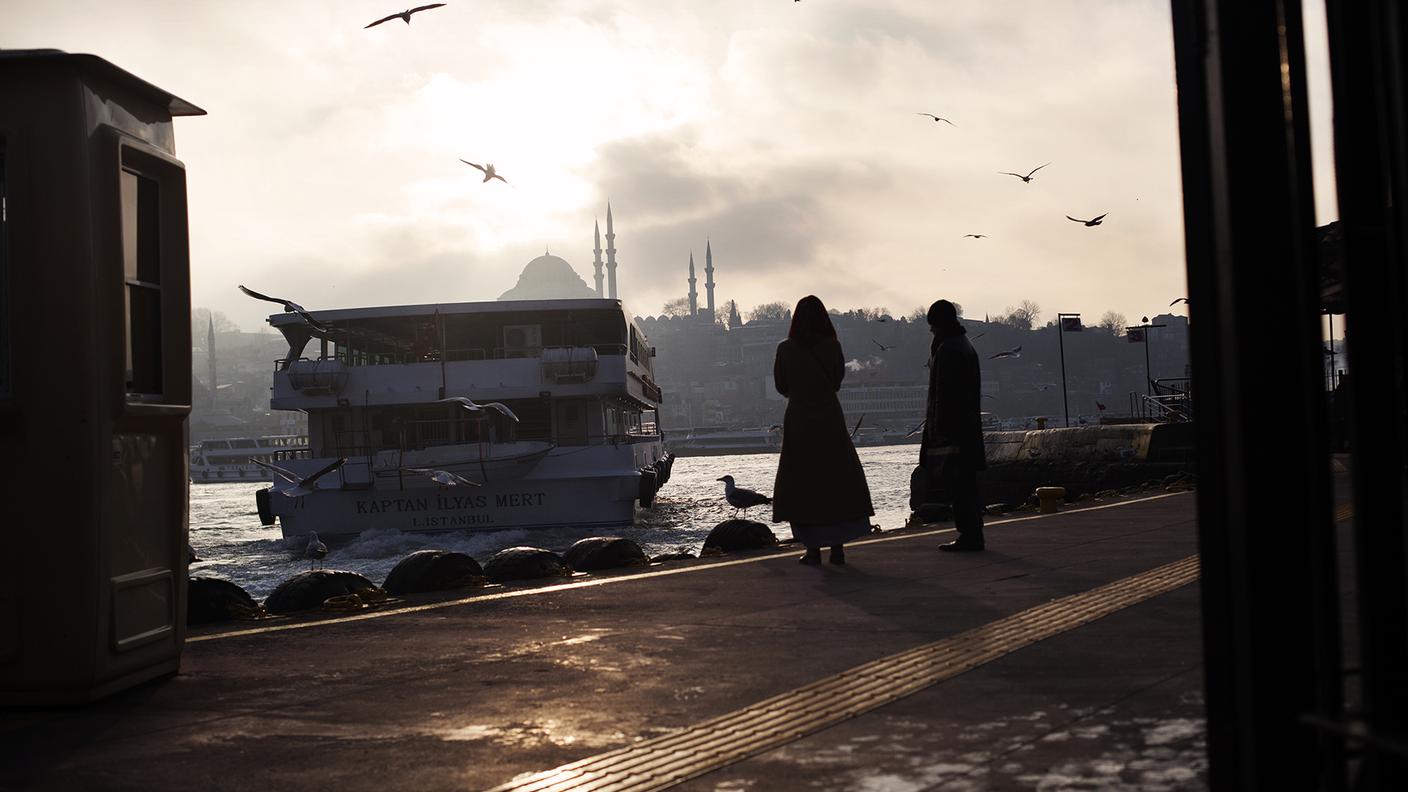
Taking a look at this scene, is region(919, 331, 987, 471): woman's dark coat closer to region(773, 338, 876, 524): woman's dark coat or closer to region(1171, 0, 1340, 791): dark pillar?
region(773, 338, 876, 524): woman's dark coat

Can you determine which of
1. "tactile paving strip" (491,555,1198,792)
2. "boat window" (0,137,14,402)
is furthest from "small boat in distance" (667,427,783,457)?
"boat window" (0,137,14,402)

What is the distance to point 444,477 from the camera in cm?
2686

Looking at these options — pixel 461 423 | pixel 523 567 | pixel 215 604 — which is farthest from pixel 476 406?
pixel 215 604

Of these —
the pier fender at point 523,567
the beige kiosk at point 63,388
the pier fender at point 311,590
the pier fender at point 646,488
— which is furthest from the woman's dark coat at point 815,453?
the pier fender at point 646,488

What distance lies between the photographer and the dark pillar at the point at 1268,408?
179cm

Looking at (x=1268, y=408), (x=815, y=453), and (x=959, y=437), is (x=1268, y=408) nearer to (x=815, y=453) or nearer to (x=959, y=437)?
(x=815, y=453)

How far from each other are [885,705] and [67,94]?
10.7 ft

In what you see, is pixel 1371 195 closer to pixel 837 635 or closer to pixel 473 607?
pixel 837 635

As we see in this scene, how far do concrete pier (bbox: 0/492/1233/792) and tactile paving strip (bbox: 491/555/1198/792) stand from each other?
0.04ft

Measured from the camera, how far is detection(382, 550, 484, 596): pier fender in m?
7.54

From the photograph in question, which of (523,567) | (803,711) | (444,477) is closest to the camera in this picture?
(803,711)

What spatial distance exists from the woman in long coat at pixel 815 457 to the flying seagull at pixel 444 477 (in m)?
19.3

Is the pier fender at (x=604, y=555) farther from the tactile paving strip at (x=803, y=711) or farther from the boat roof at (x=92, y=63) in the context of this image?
the boat roof at (x=92, y=63)

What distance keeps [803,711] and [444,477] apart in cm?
2386
